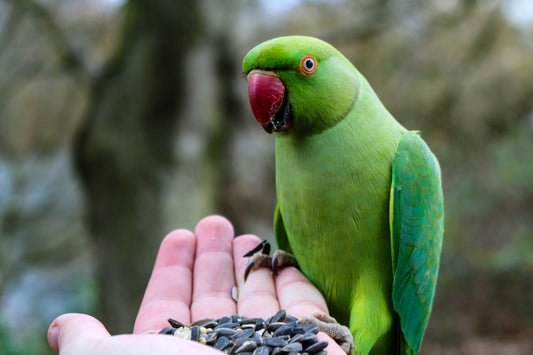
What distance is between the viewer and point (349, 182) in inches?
86.4

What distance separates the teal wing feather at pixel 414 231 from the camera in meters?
2.22

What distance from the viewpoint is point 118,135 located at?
5871mm

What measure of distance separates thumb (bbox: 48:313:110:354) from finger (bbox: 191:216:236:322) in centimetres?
69

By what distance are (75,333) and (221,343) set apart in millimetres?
551

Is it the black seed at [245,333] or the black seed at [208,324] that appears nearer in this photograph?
the black seed at [245,333]

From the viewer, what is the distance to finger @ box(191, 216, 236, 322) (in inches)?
96.8

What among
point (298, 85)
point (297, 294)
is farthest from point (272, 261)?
point (298, 85)

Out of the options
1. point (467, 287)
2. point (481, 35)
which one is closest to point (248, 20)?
point (481, 35)

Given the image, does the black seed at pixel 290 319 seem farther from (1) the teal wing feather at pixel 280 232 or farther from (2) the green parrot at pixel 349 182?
(1) the teal wing feather at pixel 280 232

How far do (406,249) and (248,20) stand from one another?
198 inches

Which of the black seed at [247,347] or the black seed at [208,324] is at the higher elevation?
the black seed at [247,347]

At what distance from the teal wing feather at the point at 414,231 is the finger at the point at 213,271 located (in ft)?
2.91

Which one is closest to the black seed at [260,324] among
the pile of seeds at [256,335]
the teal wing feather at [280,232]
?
the pile of seeds at [256,335]

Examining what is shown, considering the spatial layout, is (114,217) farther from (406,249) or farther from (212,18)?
(406,249)
